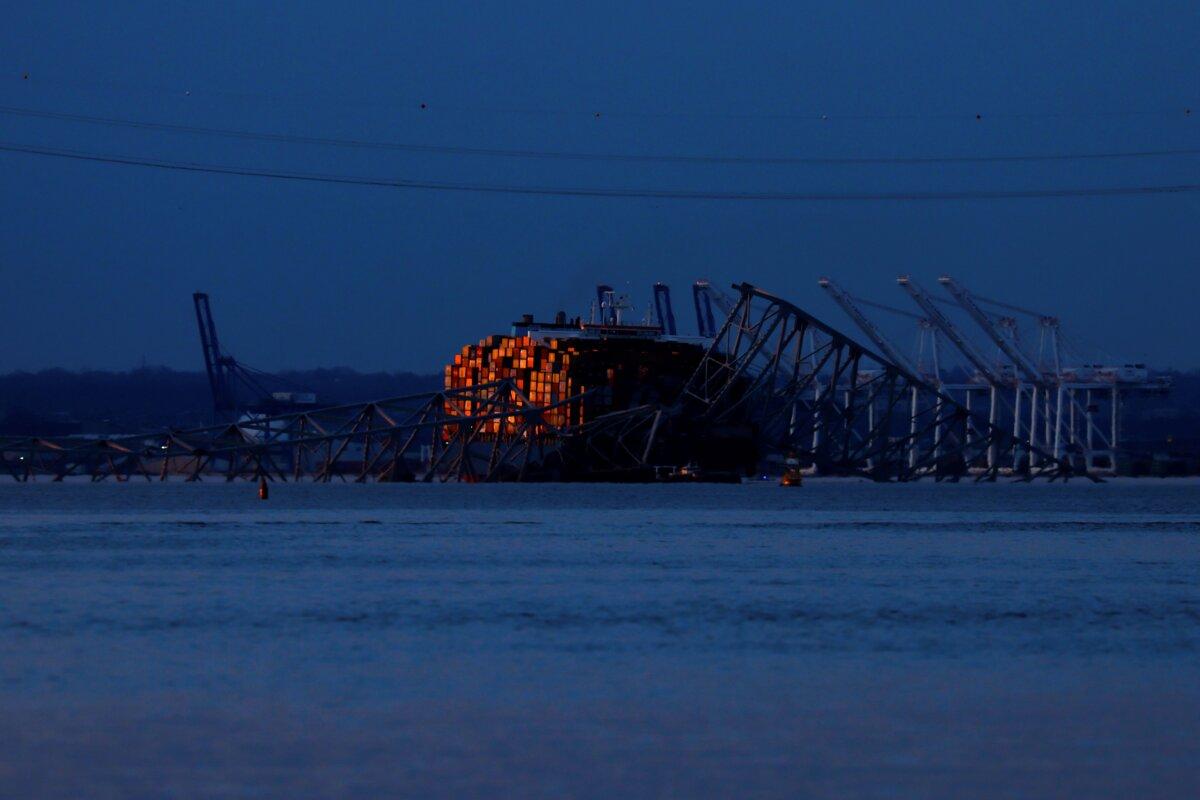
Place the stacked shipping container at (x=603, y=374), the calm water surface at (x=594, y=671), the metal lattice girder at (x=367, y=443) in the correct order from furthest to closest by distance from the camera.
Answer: the stacked shipping container at (x=603, y=374), the metal lattice girder at (x=367, y=443), the calm water surface at (x=594, y=671)

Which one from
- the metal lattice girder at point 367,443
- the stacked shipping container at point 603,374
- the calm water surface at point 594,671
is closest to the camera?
the calm water surface at point 594,671

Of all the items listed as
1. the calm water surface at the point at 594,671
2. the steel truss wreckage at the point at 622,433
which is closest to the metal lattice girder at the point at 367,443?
the steel truss wreckage at the point at 622,433

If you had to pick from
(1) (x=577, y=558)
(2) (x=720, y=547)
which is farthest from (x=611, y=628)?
(2) (x=720, y=547)

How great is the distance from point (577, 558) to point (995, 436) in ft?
302

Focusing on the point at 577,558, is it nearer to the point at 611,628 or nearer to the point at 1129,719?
the point at 611,628

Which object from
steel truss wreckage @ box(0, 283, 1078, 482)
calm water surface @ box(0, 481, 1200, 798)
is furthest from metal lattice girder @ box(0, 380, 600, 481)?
calm water surface @ box(0, 481, 1200, 798)

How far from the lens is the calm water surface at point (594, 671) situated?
53.4 feet

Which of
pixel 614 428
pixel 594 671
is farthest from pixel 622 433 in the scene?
pixel 594 671

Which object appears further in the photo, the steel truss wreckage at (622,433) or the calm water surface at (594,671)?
the steel truss wreckage at (622,433)

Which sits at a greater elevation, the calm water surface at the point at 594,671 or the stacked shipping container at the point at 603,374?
the stacked shipping container at the point at 603,374

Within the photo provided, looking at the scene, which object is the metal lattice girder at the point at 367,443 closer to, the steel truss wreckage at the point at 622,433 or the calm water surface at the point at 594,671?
the steel truss wreckage at the point at 622,433

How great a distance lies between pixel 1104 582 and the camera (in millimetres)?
41781

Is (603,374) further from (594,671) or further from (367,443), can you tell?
(594,671)

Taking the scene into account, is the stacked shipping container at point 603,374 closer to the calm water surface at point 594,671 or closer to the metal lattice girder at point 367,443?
the metal lattice girder at point 367,443
